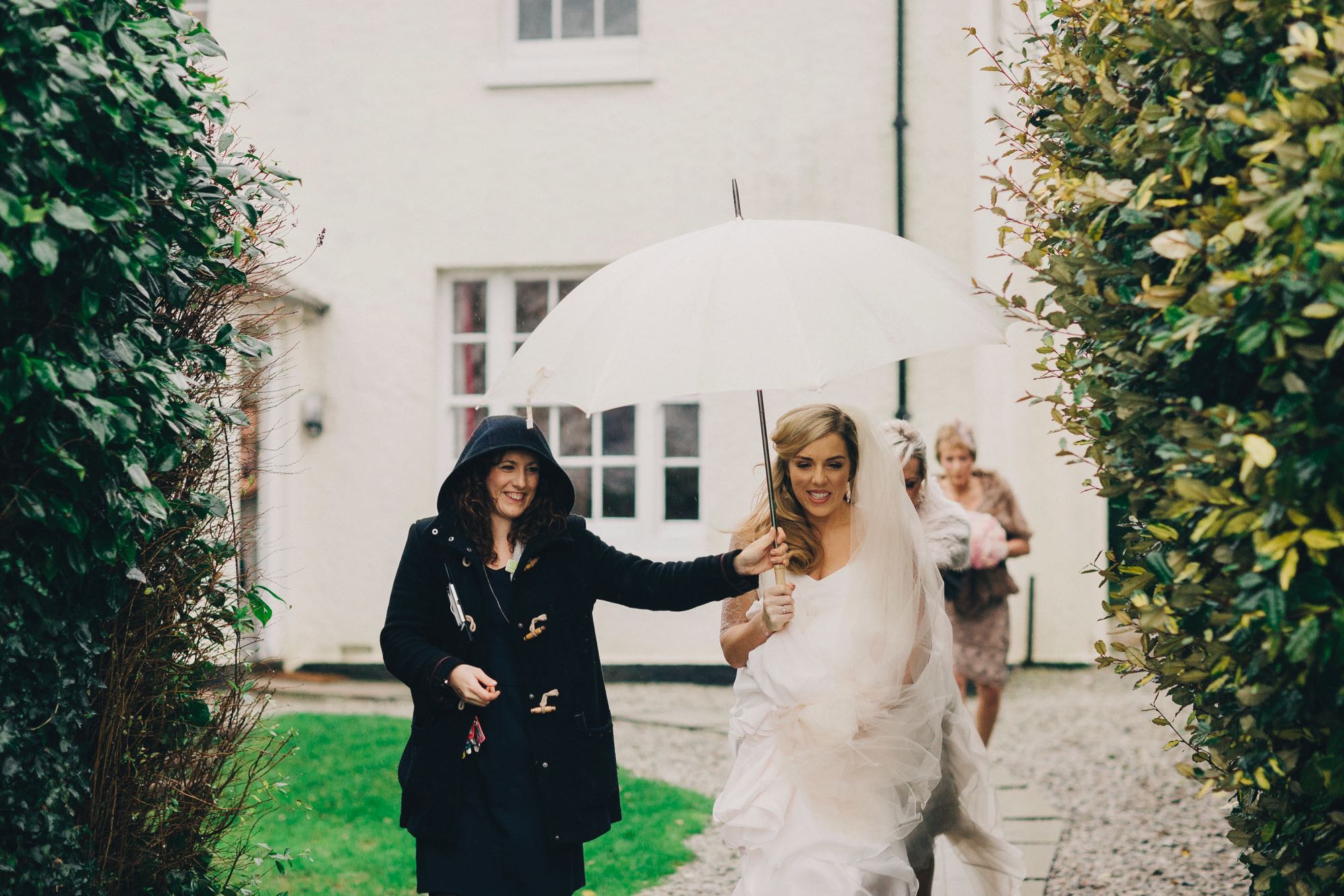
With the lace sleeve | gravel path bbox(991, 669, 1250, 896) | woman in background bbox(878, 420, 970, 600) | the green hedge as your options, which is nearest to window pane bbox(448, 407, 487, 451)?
gravel path bbox(991, 669, 1250, 896)

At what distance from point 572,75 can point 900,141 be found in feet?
8.62

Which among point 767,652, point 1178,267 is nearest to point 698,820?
point 767,652

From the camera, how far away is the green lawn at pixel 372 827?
17.1ft

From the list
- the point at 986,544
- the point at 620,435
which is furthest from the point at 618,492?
the point at 986,544

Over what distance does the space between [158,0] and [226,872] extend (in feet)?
8.38

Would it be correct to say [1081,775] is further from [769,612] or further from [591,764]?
[591,764]

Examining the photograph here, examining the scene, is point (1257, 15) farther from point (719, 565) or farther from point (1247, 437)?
point (719, 565)

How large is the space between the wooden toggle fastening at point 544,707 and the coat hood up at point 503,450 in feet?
1.78

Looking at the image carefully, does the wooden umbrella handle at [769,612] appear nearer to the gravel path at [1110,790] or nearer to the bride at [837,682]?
the bride at [837,682]

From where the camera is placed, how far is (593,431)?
33.1ft

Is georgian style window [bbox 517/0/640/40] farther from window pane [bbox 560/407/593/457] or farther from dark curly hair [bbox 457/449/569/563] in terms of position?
dark curly hair [bbox 457/449/569/563]

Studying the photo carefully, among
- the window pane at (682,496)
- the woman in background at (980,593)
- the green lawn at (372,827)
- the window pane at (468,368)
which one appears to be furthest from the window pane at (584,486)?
the woman in background at (980,593)

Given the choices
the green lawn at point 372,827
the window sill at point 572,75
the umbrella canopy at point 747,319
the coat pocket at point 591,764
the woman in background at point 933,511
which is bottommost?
the green lawn at point 372,827

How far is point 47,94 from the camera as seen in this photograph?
2568 millimetres
